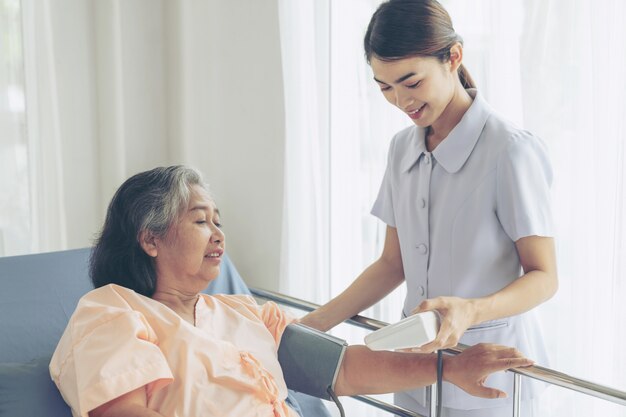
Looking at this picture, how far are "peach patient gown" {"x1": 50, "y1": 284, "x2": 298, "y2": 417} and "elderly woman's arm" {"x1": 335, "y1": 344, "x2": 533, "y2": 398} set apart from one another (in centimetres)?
18

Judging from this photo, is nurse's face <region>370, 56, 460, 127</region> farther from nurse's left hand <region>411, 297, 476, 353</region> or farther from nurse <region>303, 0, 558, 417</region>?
nurse's left hand <region>411, 297, 476, 353</region>

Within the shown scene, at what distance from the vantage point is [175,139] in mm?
3633

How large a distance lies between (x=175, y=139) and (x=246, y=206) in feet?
2.00

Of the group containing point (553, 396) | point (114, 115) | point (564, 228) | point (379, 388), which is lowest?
point (553, 396)

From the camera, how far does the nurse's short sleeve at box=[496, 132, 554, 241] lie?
5.41ft

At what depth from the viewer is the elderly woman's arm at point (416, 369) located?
5.37 feet

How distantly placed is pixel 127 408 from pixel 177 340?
0.20m

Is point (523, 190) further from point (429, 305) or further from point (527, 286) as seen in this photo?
point (429, 305)

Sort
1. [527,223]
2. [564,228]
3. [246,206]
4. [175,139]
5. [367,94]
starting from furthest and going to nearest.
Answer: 1. [175,139]
2. [246,206]
3. [367,94]
4. [564,228]
5. [527,223]

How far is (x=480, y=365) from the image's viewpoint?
1658mm

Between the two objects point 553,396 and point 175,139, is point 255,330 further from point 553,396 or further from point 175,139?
point 175,139

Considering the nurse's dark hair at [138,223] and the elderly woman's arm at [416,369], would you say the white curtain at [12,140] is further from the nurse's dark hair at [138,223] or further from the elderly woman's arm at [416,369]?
the elderly woman's arm at [416,369]

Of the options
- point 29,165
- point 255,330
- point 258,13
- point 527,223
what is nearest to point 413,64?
point 527,223

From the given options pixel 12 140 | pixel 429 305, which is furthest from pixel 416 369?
pixel 12 140
